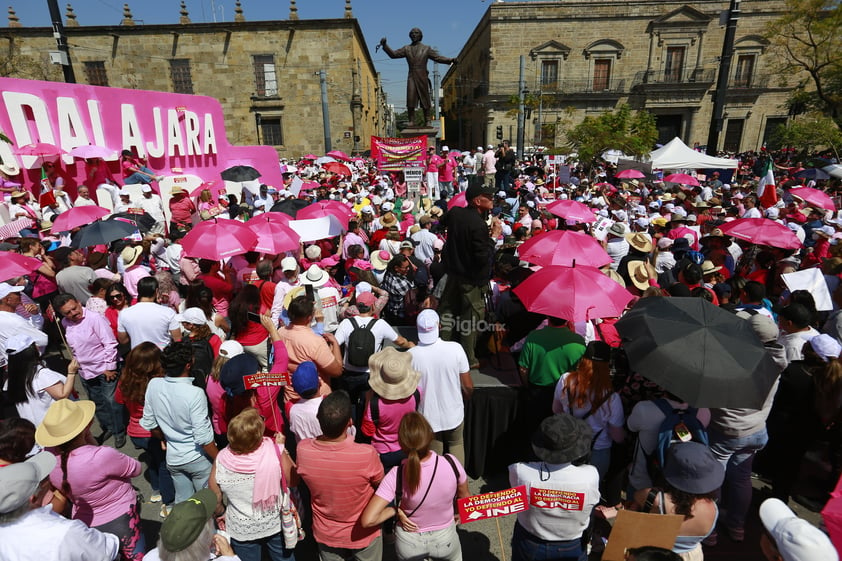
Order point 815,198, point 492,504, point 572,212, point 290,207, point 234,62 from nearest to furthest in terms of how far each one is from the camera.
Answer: point 492,504
point 572,212
point 815,198
point 290,207
point 234,62

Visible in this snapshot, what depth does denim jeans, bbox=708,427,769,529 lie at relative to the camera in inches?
129

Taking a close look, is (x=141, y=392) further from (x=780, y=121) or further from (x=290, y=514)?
(x=780, y=121)

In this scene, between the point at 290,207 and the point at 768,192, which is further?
the point at 768,192

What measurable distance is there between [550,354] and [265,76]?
32.5 metres

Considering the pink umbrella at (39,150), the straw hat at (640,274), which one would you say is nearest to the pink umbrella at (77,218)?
the pink umbrella at (39,150)

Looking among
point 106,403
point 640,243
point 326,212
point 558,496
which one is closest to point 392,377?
point 558,496

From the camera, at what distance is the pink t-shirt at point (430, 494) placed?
2.45 meters

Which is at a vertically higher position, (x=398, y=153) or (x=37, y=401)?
(x=398, y=153)

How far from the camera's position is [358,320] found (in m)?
4.03

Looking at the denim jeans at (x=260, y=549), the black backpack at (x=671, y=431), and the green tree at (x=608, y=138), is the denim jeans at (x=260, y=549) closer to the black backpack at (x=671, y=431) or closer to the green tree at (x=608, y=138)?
the black backpack at (x=671, y=431)

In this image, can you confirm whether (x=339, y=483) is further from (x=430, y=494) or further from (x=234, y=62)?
(x=234, y=62)

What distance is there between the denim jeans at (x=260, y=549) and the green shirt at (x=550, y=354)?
7.14 ft

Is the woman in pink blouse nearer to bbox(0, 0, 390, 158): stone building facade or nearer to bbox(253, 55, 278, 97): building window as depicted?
bbox(0, 0, 390, 158): stone building facade

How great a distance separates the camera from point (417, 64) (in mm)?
13734
